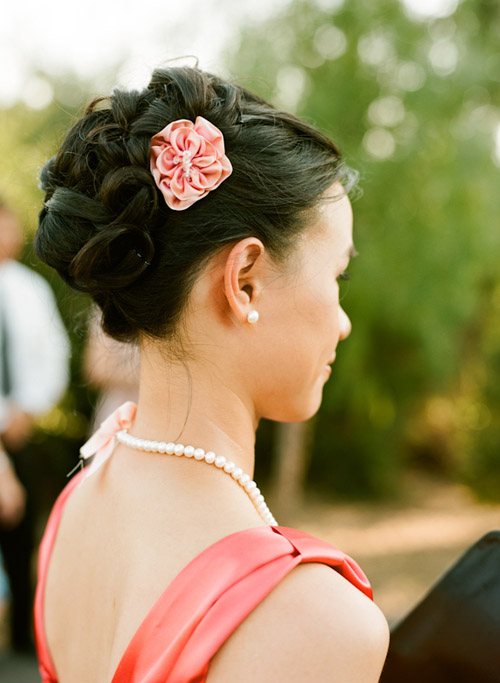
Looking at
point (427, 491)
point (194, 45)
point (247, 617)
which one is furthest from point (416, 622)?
point (427, 491)

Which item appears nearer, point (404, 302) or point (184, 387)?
point (184, 387)

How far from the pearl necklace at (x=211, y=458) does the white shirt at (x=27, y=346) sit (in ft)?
8.96

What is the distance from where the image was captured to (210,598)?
36.7 inches

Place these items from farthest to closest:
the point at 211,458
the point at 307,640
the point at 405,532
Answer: the point at 405,532 → the point at 211,458 → the point at 307,640

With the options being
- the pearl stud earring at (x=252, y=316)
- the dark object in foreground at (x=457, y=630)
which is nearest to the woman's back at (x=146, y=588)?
the pearl stud earring at (x=252, y=316)

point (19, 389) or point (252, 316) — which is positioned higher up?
point (252, 316)

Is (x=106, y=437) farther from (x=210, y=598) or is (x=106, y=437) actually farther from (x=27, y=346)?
(x=27, y=346)

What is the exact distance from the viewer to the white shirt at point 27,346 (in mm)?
3807

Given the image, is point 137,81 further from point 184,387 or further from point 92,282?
point 184,387

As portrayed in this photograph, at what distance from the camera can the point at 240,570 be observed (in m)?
0.94

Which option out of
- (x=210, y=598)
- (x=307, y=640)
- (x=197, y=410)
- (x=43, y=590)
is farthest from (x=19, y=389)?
(x=307, y=640)

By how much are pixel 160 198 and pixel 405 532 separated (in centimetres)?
650

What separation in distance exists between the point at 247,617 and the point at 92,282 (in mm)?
603

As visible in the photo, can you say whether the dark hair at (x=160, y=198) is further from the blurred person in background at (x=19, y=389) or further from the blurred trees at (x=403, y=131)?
the blurred trees at (x=403, y=131)
